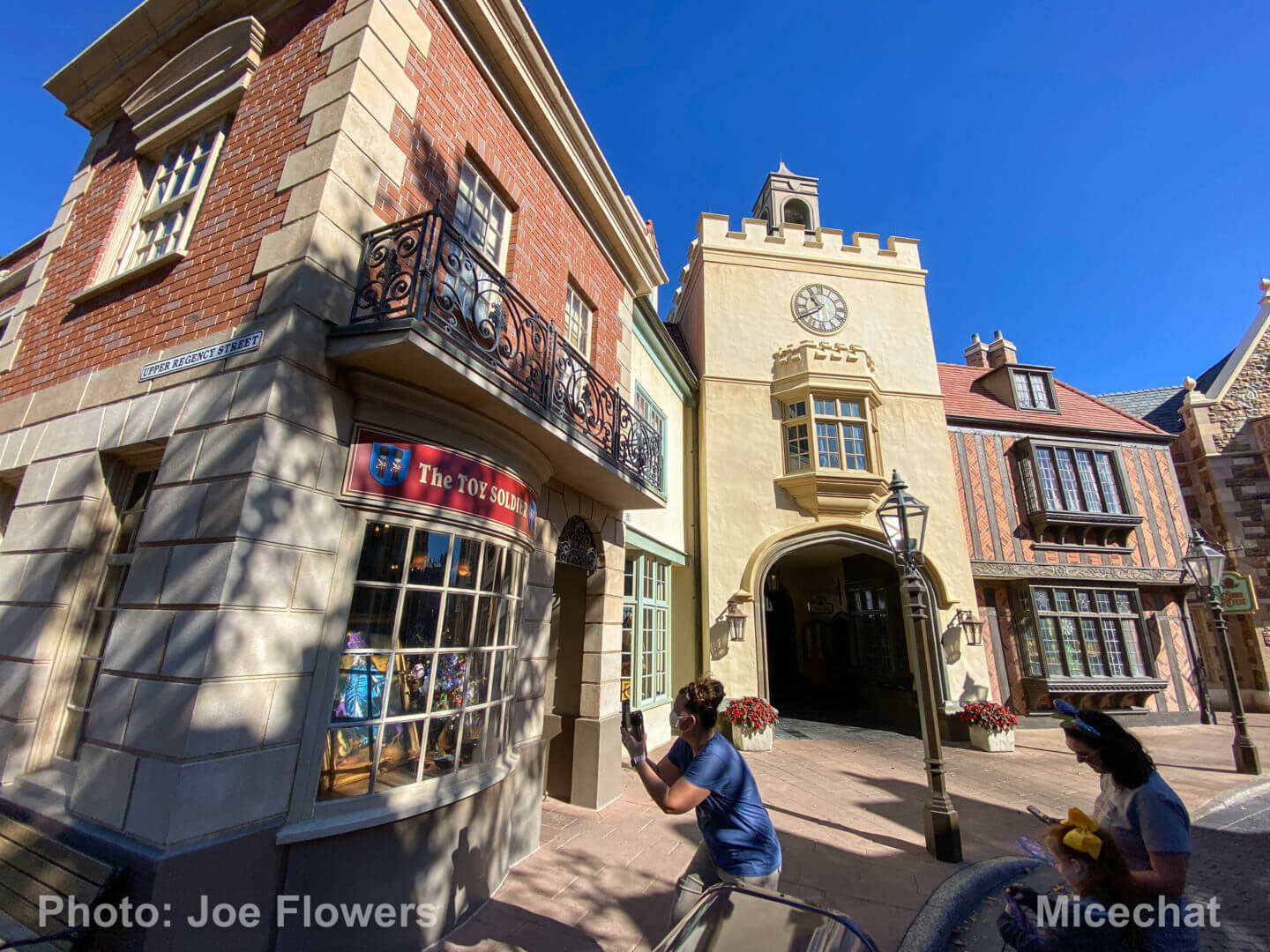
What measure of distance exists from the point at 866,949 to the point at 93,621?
5.41 m

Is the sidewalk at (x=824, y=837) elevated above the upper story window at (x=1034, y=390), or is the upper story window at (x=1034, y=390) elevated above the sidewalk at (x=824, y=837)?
the upper story window at (x=1034, y=390)

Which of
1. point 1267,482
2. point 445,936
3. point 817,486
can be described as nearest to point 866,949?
point 445,936

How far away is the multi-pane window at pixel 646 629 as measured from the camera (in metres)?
9.40

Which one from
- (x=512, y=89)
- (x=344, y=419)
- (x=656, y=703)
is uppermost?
(x=512, y=89)

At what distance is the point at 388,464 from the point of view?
147 inches

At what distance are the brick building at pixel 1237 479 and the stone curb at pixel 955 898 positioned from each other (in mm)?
15730

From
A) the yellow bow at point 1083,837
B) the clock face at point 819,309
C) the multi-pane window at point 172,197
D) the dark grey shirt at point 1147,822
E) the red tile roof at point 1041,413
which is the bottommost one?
the yellow bow at point 1083,837

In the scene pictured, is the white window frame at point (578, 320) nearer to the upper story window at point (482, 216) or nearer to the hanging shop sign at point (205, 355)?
the upper story window at point (482, 216)

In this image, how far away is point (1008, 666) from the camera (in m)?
12.3

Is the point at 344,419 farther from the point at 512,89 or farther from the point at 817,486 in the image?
the point at 817,486

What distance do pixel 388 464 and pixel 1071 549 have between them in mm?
16294

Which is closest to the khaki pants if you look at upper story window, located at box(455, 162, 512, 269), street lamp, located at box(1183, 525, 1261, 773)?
upper story window, located at box(455, 162, 512, 269)

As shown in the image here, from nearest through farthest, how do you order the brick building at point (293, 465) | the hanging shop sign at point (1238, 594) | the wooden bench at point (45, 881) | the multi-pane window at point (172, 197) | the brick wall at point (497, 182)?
the wooden bench at point (45, 881), the brick building at point (293, 465), the brick wall at point (497, 182), the multi-pane window at point (172, 197), the hanging shop sign at point (1238, 594)

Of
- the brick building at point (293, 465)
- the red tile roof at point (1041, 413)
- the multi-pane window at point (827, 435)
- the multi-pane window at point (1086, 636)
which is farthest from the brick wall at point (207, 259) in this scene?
the multi-pane window at point (1086, 636)
